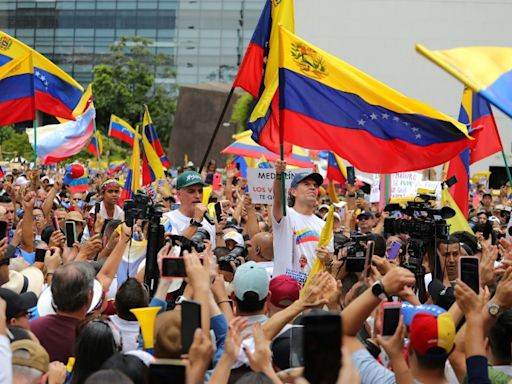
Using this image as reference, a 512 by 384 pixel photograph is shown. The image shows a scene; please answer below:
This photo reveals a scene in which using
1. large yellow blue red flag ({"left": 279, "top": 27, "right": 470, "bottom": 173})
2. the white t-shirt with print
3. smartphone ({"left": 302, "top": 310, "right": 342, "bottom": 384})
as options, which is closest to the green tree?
large yellow blue red flag ({"left": 279, "top": 27, "right": 470, "bottom": 173})

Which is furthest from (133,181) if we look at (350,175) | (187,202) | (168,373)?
(168,373)

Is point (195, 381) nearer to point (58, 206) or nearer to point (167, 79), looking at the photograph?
point (58, 206)

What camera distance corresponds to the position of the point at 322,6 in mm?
43562

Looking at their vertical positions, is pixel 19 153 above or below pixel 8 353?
above

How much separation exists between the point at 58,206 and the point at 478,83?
26.4ft

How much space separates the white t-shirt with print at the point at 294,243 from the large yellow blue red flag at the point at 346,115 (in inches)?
37.0

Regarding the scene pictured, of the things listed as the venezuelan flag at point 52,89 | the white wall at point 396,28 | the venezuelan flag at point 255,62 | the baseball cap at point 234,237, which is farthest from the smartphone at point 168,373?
the white wall at point 396,28

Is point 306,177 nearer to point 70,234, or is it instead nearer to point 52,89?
point 70,234

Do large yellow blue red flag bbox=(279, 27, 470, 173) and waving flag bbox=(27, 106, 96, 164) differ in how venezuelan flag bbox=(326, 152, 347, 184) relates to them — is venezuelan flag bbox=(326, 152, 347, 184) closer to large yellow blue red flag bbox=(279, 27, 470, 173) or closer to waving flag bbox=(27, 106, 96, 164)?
waving flag bbox=(27, 106, 96, 164)

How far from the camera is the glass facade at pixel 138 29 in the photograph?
79625 millimetres

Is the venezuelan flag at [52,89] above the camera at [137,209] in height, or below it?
above

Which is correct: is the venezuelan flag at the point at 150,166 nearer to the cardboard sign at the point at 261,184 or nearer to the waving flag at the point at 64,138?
the waving flag at the point at 64,138

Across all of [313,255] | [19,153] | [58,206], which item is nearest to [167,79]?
[19,153]

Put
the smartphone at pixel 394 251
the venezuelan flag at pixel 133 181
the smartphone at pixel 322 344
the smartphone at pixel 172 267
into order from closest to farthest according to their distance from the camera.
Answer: the smartphone at pixel 322 344, the smartphone at pixel 172 267, the smartphone at pixel 394 251, the venezuelan flag at pixel 133 181
